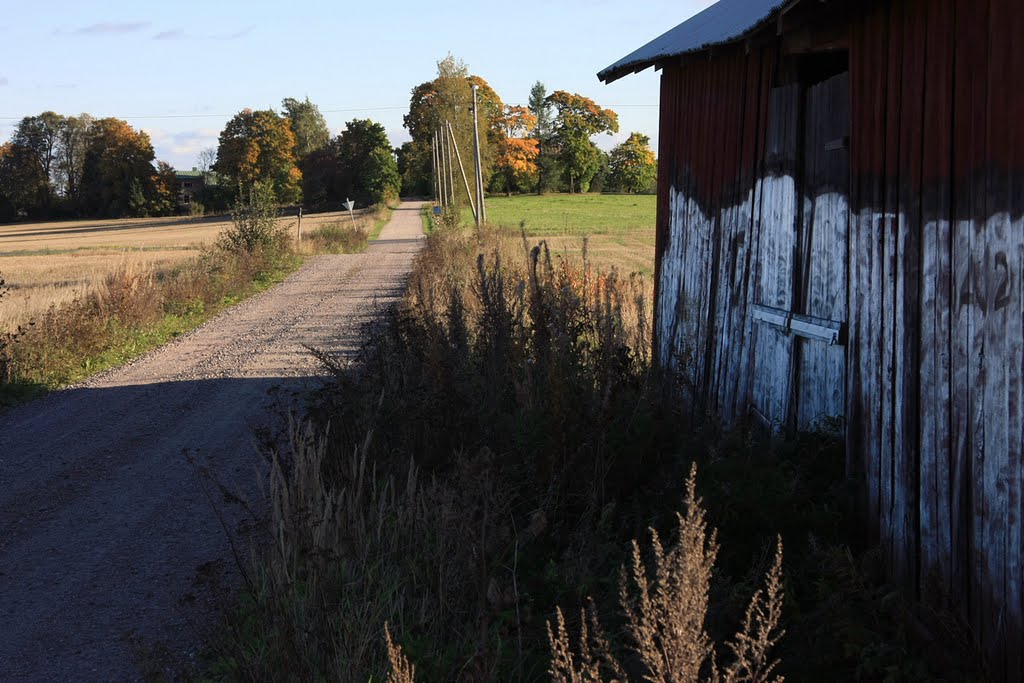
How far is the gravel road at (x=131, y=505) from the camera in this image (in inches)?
192

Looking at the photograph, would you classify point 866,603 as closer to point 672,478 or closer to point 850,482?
point 850,482

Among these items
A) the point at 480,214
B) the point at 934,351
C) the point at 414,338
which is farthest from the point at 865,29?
the point at 480,214

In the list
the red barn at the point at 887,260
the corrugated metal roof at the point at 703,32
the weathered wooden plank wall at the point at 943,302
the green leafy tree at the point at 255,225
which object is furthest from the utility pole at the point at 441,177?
the weathered wooden plank wall at the point at 943,302

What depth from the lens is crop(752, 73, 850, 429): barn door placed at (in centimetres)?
537

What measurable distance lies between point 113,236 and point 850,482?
63601 millimetres

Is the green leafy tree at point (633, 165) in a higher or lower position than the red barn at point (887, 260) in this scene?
higher

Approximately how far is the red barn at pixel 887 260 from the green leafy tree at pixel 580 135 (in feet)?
292

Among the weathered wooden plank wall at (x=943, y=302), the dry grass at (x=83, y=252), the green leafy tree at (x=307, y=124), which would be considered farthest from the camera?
the green leafy tree at (x=307, y=124)

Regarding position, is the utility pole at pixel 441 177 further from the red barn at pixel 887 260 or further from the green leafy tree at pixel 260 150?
the red barn at pixel 887 260

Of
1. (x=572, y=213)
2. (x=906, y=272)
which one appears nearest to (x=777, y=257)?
(x=906, y=272)

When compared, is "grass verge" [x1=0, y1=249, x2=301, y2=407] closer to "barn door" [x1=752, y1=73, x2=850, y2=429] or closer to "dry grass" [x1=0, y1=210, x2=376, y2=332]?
"dry grass" [x1=0, y1=210, x2=376, y2=332]

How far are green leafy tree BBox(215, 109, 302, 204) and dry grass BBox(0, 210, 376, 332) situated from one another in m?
5.84

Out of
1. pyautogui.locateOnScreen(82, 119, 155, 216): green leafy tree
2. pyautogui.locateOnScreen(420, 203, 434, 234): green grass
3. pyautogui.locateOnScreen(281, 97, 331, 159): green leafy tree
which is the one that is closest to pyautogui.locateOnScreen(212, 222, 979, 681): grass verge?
pyautogui.locateOnScreen(420, 203, 434, 234): green grass

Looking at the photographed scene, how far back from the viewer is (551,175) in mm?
93750
